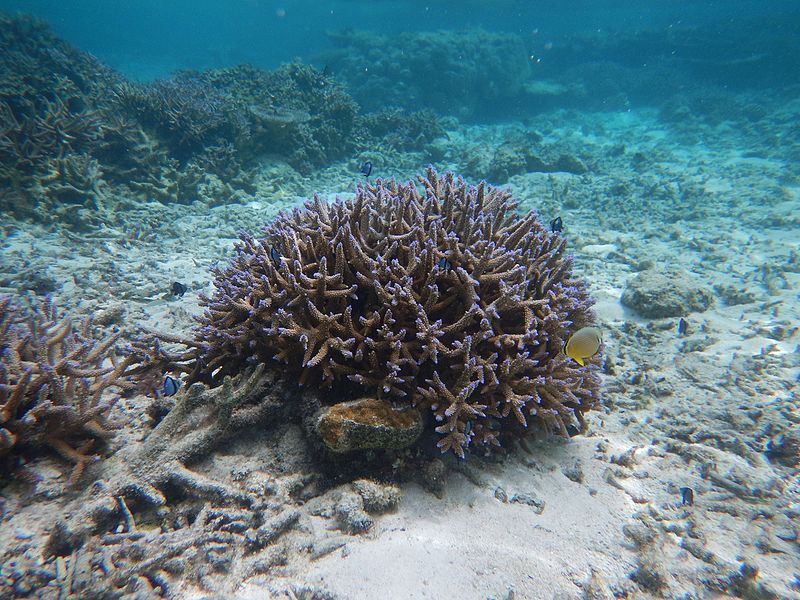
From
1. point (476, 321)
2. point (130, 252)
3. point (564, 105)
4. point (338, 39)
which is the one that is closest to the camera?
point (476, 321)

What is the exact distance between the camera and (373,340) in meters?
3.09

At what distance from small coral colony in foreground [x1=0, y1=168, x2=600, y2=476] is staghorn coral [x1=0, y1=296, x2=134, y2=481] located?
10 mm

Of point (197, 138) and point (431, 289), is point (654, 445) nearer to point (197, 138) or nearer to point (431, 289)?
point (431, 289)

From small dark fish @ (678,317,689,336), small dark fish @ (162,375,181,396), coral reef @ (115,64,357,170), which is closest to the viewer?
small dark fish @ (162,375,181,396)

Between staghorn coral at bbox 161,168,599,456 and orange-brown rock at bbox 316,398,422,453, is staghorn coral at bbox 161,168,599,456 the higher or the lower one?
the higher one

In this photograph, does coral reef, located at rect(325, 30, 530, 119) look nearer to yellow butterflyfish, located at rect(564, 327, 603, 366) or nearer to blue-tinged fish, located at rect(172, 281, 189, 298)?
blue-tinged fish, located at rect(172, 281, 189, 298)

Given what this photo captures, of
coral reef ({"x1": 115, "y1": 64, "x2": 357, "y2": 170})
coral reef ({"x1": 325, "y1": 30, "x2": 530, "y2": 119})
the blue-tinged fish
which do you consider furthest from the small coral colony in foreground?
coral reef ({"x1": 325, "y1": 30, "x2": 530, "y2": 119})

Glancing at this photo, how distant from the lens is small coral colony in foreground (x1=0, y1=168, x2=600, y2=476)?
2.95m

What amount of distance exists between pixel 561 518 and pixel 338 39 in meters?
35.4

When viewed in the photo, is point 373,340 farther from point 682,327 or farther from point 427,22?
→ point 427,22

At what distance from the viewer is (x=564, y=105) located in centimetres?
2850

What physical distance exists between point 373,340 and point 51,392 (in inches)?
92.7

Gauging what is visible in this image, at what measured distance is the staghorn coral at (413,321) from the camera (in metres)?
3.03

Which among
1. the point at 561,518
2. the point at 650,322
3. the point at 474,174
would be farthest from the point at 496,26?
the point at 561,518
